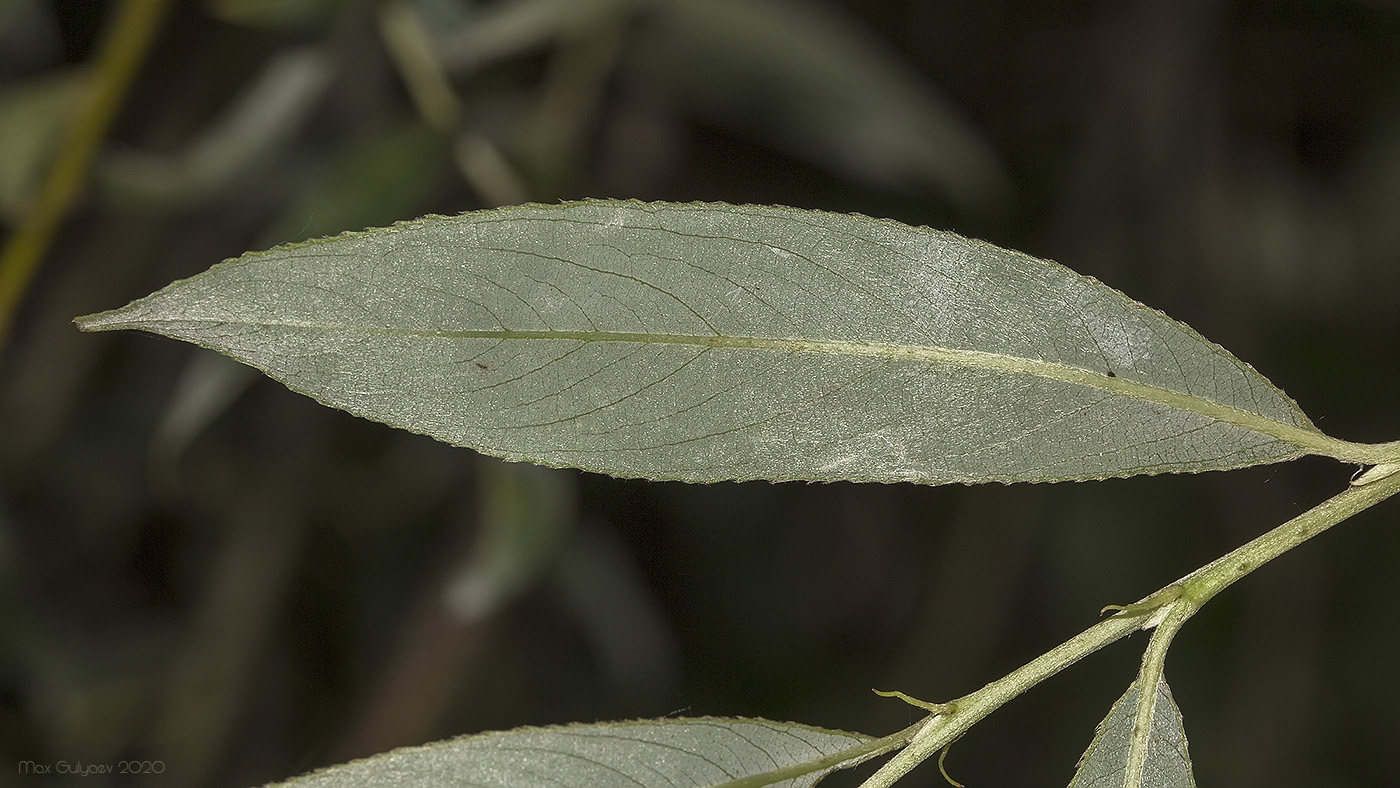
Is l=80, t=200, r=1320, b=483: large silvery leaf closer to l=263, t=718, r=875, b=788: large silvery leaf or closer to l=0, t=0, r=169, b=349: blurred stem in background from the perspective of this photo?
l=263, t=718, r=875, b=788: large silvery leaf

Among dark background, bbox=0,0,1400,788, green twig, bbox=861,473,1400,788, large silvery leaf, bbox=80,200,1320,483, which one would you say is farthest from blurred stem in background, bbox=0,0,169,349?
green twig, bbox=861,473,1400,788

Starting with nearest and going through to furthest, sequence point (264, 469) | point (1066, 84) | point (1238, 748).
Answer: point (264, 469) < point (1238, 748) < point (1066, 84)

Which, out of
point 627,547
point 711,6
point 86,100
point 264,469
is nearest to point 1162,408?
point 86,100

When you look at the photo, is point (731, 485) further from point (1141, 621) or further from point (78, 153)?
point (1141, 621)

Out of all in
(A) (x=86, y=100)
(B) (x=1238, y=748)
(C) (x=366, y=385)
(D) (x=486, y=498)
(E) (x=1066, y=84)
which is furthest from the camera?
(E) (x=1066, y=84)

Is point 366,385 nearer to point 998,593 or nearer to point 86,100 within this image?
point 86,100

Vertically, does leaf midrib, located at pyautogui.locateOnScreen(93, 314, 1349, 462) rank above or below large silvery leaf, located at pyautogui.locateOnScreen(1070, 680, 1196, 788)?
above

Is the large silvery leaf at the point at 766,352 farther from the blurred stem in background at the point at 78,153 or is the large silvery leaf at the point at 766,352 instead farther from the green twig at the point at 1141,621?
the blurred stem in background at the point at 78,153

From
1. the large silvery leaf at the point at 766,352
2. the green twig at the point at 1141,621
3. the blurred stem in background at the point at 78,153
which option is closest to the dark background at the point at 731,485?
the blurred stem in background at the point at 78,153
